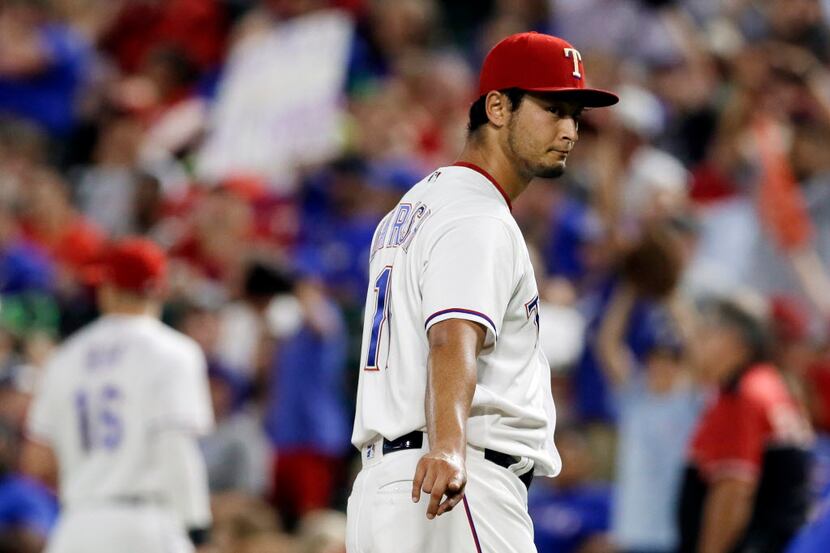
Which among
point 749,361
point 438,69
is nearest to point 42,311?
point 438,69

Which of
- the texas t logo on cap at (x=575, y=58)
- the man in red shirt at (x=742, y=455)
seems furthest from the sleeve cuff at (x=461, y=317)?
the man in red shirt at (x=742, y=455)

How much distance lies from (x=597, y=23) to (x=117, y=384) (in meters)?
5.99

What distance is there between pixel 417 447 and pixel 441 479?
383 mm

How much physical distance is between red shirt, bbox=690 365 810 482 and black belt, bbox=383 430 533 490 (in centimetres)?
261

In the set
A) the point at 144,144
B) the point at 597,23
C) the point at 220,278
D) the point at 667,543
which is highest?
the point at 597,23

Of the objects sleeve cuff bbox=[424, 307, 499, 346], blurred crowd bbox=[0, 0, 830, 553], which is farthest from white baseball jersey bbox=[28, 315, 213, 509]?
sleeve cuff bbox=[424, 307, 499, 346]

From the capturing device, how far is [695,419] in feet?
22.9

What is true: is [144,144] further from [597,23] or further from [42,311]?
[597,23]

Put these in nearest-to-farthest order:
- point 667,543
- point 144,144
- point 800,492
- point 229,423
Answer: point 800,492 < point 667,543 < point 229,423 < point 144,144

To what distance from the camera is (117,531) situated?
21.0 feet

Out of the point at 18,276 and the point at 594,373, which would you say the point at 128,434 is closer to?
the point at 594,373

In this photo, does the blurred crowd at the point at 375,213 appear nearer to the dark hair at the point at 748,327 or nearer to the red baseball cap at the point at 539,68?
the dark hair at the point at 748,327

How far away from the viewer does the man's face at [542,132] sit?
12.5 feet

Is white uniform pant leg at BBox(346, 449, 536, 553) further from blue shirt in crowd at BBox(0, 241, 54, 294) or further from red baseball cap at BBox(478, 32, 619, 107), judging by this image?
blue shirt in crowd at BBox(0, 241, 54, 294)
